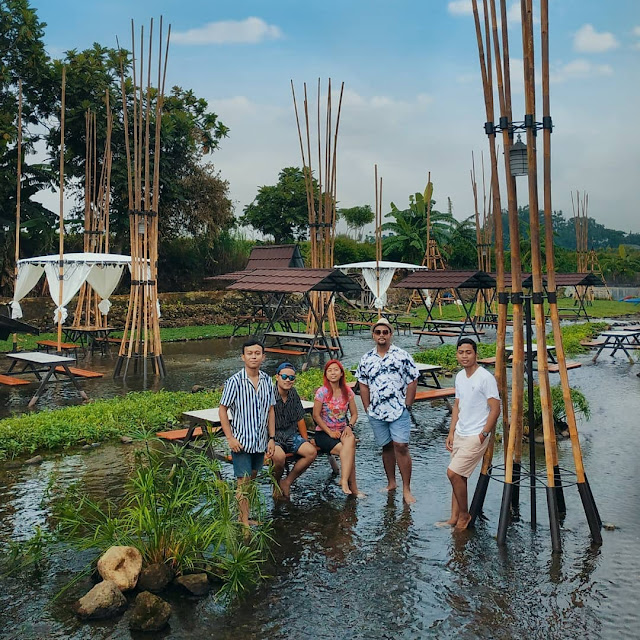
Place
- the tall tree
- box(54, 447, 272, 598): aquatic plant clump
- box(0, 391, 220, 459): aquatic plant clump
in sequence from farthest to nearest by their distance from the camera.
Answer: the tall tree → box(0, 391, 220, 459): aquatic plant clump → box(54, 447, 272, 598): aquatic plant clump

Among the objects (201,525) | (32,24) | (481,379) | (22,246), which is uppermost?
(32,24)

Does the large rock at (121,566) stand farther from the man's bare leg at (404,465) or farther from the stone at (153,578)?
the man's bare leg at (404,465)

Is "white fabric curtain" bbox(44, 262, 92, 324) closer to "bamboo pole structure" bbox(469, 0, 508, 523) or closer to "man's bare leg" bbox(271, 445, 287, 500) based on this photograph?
"man's bare leg" bbox(271, 445, 287, 500)

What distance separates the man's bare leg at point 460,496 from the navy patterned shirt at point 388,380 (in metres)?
0.88

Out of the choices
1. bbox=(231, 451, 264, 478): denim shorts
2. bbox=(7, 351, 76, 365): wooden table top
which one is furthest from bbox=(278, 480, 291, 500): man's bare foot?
bbox=(7, 351, 76, 365): wooden table top

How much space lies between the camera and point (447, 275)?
1859 centimetres

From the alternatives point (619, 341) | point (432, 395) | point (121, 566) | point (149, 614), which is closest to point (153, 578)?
point (121, 566)

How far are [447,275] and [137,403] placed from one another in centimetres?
1054

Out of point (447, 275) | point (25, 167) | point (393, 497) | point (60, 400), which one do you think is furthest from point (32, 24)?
point (393, 497)

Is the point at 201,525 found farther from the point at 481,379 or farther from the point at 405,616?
the point at 481,379

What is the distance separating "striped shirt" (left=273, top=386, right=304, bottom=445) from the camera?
6344 mm

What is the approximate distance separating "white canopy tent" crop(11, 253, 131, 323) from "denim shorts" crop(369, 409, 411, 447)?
345 inches

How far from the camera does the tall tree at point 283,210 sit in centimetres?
3316

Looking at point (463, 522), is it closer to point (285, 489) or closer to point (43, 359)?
point (285, 489)
